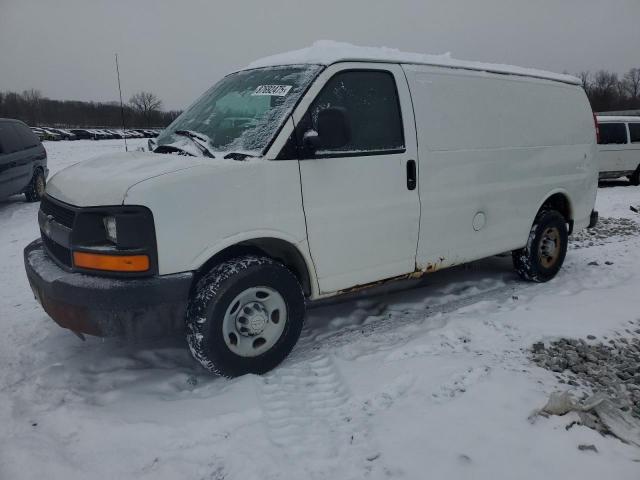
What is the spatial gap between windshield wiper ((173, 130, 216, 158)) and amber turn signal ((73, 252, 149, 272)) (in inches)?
34.4

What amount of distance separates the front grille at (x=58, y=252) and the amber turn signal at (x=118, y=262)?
25cm

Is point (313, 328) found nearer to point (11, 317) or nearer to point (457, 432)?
point (457, 432)

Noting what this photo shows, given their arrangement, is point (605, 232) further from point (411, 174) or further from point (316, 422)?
point (316, 422)

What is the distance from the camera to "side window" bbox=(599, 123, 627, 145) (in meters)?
13.4

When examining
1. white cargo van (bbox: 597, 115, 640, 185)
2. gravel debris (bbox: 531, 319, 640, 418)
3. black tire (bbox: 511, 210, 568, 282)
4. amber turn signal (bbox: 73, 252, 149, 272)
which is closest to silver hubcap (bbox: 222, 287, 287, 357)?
amber turn signal (bbox: 73, 252, 149, 272)

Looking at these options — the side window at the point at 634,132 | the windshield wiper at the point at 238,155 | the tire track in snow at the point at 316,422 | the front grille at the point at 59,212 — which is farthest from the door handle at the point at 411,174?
the side window at the point at 634,132

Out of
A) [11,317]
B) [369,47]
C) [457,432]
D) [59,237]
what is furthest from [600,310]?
[11,317]

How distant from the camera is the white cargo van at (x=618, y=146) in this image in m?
13.4

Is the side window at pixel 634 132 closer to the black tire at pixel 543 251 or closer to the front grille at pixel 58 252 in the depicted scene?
the black tire at pixel 543 251

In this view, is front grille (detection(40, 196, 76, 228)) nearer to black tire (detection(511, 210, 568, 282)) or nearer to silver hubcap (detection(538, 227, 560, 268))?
black tire (detection(511, 210, 568, 282))

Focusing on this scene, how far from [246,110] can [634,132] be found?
Answer: 44.9ft

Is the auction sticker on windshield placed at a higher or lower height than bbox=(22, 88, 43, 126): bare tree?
lower

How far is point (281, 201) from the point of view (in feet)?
10.9

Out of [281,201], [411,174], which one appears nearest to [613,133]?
[411,174]
